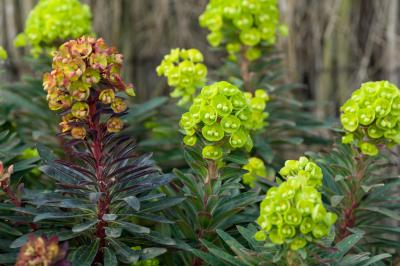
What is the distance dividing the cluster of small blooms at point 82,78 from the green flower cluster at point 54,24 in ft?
3.91

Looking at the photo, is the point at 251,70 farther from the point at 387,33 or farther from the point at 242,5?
the point at 387,33

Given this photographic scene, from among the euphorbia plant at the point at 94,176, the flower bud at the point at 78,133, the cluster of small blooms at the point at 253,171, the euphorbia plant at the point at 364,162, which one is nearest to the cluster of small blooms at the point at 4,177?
the euphorbia plant at the point at 94,176

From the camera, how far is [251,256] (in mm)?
1589

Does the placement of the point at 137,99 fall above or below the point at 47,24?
below

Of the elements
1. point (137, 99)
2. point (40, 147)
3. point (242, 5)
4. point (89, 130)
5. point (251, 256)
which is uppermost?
point (242, 5)

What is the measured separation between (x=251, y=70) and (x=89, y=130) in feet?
4.58

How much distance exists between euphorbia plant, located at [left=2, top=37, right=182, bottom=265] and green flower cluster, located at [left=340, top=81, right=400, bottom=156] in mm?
629

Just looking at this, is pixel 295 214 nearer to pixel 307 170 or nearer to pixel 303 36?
pixel 307 170

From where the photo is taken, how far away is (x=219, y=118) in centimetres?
172

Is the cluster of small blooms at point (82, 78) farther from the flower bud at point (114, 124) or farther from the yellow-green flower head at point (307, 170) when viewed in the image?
the yellow-green flower head at point (307, 170)

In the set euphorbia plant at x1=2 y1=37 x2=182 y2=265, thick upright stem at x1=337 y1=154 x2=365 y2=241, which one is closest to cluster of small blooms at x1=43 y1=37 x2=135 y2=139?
euphorbia plant at x1=2 y1=37 x2=182 y2=265

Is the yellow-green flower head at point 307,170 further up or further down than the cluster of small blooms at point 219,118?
further down

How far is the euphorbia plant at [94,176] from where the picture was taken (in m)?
1.56

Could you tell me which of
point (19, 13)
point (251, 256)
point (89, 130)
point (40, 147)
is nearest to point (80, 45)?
point (89, 130)
